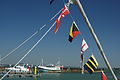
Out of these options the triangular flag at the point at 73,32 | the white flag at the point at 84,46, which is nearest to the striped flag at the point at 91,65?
the triangular flag at the point at 73,32

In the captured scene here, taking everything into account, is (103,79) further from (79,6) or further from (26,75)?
(26,75)

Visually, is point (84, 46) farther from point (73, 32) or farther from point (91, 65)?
point (91, 65)

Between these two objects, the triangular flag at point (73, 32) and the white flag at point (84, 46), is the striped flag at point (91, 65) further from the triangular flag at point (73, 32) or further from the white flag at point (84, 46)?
the white flag at point (84, 46)

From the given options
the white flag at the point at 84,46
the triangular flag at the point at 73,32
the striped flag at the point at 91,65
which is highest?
the triangular flag at the point at 73,32

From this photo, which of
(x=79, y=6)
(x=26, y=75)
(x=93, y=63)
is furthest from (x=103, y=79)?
(x=26, y=75)

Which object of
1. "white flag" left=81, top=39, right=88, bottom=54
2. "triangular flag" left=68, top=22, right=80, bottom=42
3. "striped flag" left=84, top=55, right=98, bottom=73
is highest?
"triangular flag" left=68, top=22, right=80, bottom=42

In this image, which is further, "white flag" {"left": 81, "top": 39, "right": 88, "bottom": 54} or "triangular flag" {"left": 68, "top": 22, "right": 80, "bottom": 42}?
"white flag" {"left": 81, "top": 39, "right": 88, "bottom": 54}

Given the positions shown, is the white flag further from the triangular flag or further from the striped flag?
the striped flag

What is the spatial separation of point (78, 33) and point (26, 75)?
78933mm

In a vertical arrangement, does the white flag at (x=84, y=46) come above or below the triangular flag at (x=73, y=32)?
below

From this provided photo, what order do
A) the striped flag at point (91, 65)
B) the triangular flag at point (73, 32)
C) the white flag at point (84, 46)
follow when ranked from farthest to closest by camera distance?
the white flag at point (84, 46)
the triangular flag at point (73, 32)
the striped flag at point (91, 65)

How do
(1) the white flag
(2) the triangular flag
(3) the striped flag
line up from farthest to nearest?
(1) the white flag < (2) the triangular flag < (3) the striped flag

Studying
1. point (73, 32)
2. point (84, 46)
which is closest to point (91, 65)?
point (73, 32)

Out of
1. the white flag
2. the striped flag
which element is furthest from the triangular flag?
the white flag
